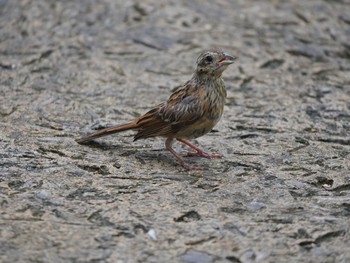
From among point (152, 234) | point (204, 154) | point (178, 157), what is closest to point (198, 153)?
point (204, 154)

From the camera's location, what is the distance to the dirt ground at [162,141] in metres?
5.60

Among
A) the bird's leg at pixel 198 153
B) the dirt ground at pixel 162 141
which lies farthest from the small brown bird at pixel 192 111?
the dirt ground at pixel 162 141

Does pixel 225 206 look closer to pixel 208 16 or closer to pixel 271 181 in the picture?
pixel 271 181

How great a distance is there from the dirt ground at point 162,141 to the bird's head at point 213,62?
0.89 meters

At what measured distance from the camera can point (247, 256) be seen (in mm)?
5359

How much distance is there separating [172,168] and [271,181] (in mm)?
984

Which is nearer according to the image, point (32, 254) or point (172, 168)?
point (32, 254)

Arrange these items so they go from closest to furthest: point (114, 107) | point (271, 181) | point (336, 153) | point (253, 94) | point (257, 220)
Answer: point (257, 220) → point (271, 181) → point (336, 153) → point (114, 107) → point (253, 94)

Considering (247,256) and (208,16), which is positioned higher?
(208,16)

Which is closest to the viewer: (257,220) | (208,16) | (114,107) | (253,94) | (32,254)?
(32,254)

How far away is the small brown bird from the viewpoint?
7.07 meters

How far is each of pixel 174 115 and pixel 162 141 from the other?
80 cm

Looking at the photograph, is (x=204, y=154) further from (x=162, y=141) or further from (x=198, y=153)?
(x=162, y=141)

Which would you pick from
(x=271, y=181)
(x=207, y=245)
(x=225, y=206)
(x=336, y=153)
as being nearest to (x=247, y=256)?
(x=207, y=245)
